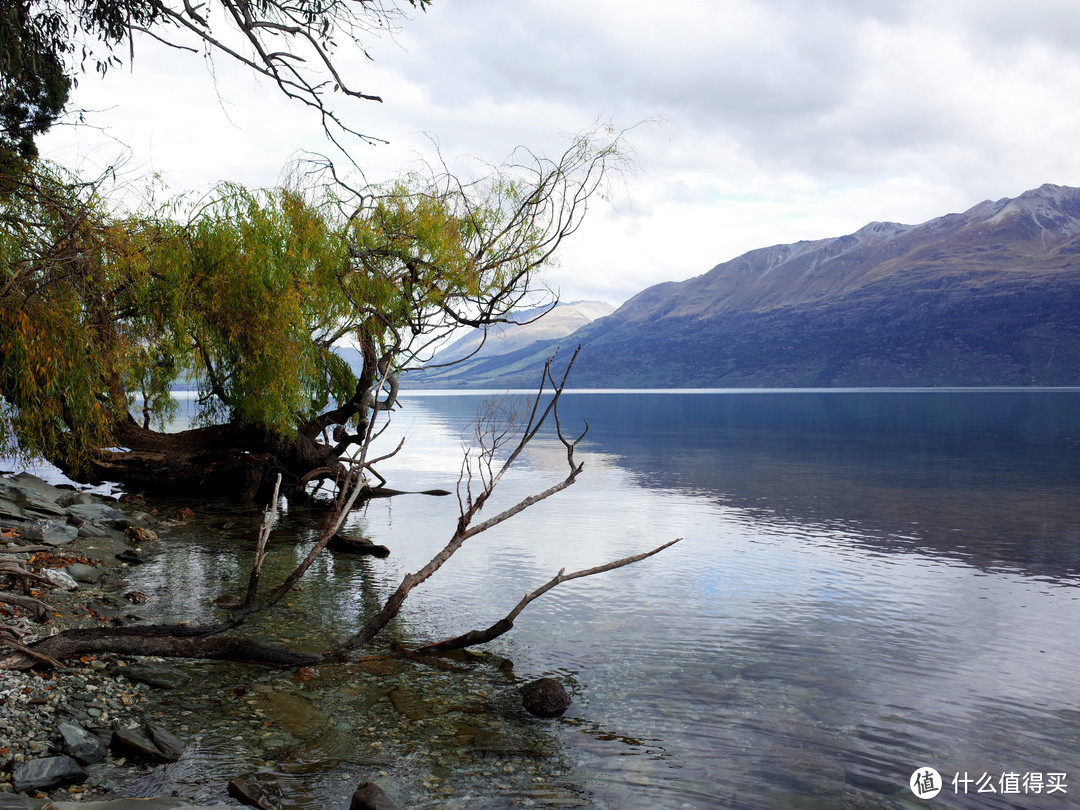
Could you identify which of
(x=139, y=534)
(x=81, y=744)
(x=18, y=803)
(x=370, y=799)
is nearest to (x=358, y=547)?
(x=139, y=534)

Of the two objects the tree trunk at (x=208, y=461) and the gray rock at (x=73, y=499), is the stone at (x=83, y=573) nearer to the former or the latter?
the gray rock at (x=73, y=499)

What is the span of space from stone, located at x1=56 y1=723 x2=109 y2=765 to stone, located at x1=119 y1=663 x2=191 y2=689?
1567mm

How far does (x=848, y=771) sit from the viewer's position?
23.6 ft

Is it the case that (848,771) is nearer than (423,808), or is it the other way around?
(423,808)

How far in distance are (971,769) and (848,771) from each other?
1.10 m

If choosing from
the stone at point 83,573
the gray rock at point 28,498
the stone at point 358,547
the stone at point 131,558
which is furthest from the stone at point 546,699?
the gray rock at point 28,498

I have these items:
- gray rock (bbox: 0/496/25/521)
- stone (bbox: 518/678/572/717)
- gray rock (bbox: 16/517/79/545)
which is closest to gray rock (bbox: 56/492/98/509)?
gray rock (bbox: 16/517/79/545)

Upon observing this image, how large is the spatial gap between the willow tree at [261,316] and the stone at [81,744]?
32.6ft

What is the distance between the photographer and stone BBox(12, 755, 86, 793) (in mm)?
5762

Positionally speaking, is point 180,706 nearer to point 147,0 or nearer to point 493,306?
point 147,0

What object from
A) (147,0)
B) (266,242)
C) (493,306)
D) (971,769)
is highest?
(147,0)

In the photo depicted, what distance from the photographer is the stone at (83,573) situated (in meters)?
12.1

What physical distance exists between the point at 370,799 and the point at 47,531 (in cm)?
1088

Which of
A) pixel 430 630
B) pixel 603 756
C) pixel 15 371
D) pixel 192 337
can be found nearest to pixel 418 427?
pixel 192 337
